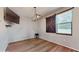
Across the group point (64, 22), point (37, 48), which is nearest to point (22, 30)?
point (37, 48)

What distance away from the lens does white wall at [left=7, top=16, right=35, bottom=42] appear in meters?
5.01

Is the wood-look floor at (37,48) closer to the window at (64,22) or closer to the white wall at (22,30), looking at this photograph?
the window at (64,22)

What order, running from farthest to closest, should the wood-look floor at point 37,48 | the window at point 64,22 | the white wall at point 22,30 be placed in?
the white wall at point 22,30, the window at point 64,22, the wood-look floor at point 37,48

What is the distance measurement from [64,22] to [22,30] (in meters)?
3.38

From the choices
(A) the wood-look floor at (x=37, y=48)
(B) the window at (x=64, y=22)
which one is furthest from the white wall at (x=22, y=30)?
(B) the window at (x=64, y=22)

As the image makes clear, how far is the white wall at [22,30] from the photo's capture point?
16.4 feet

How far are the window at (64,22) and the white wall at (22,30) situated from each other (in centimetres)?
280

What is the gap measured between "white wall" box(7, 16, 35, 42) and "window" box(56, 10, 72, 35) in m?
2.80

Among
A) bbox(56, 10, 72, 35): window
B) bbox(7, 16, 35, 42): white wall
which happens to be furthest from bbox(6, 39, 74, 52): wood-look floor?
bbox(7, 16, 35, 42): white wall

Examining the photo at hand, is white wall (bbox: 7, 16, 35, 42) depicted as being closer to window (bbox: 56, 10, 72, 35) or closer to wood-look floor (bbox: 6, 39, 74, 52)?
wood-look floor (bbox: 6, 39, 74, 52)
